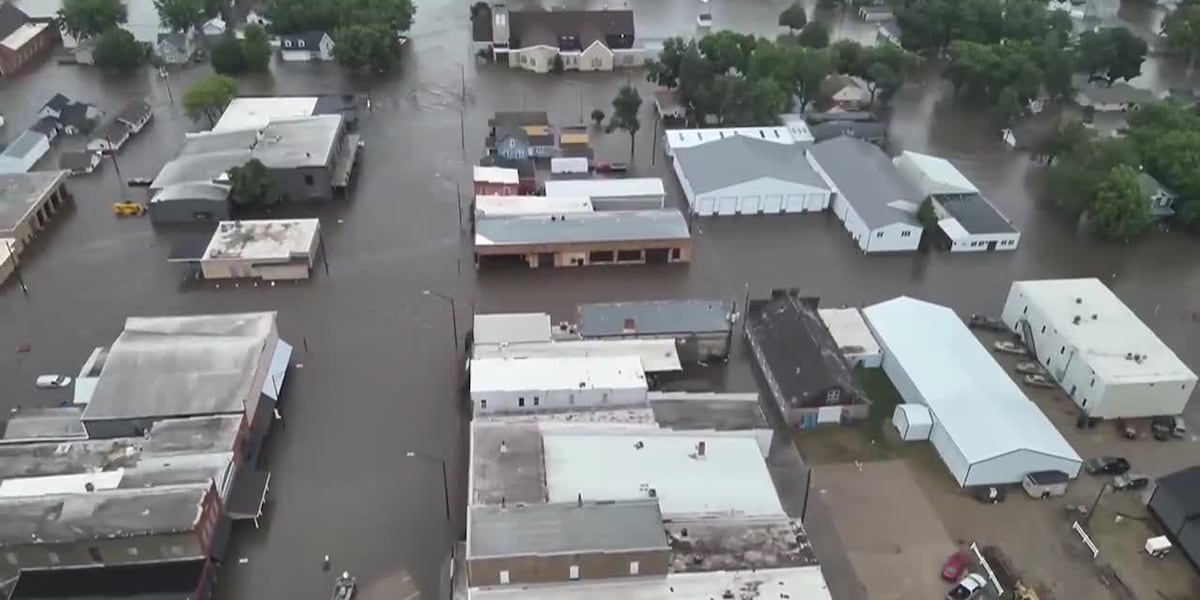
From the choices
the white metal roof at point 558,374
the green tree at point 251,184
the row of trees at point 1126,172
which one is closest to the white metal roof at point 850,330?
the white metal roof at point 558,374

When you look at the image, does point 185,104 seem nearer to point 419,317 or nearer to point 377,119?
point 377,119

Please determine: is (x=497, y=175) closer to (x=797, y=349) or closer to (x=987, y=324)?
(x=797, y=349)

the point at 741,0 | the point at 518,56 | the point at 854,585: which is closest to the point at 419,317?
the point at 854,585

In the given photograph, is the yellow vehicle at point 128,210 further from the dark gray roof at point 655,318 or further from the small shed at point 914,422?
the small shed at point 914,422

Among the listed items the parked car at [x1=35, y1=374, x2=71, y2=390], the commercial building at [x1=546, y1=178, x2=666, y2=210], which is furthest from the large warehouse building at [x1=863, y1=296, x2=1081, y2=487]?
the parked car at [x1=35, y1=374, x2=71, y2=390]

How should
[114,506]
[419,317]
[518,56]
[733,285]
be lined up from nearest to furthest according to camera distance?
[114,506]
[419,317]
[733,285]
[518,56]

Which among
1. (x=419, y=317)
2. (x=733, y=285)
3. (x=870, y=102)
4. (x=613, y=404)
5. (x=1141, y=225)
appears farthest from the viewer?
(x=870, y=102)
